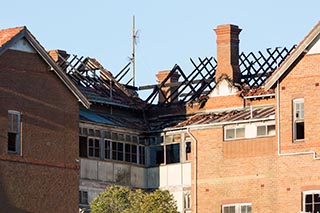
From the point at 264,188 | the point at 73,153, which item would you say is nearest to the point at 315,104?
the point at 264,188

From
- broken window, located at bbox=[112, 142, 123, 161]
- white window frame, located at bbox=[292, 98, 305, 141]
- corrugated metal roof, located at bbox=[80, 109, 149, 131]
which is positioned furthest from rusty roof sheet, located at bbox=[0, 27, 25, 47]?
broken window, located at bbox=[112, 142, 123, 161]

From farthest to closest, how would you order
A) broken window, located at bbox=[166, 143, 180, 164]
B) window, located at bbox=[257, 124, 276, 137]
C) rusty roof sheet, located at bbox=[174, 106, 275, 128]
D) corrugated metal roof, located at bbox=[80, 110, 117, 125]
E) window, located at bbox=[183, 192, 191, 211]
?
broken window, located at bbox=[166, 143, 180, 164]
window, located at bbox=[183, 192, 191, 211]
corrugated metal roof, located at bbox=[80, 110, 117, 125]
rusty roof sheet, located at bbox=[174, 106, 275, 128]
window, located at bbox=[257, 124, 276, 137]

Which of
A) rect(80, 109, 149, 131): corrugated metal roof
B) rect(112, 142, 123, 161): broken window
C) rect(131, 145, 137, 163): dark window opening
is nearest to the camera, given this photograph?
rect(80, 109, 149, 131): corrugated metal roof

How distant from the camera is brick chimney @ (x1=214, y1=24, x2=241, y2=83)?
7925 cm

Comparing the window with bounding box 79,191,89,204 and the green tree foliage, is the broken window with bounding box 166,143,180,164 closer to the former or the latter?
the window with bounding box 79,191,89,204

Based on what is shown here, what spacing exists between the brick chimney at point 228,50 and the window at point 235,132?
738cm

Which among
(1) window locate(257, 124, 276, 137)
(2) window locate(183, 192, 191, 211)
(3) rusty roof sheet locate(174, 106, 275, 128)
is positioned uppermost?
(3) rusty roof sheet locate(174, 106, 275, 128)

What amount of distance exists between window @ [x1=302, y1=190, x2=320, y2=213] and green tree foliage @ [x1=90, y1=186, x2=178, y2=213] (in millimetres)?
5849

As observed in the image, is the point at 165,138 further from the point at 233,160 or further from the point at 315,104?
the point at 315,104

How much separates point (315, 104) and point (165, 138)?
43.4 ft

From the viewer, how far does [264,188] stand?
2766 inches

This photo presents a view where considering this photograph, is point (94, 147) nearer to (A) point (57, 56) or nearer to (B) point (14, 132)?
(A) point (57, 56)

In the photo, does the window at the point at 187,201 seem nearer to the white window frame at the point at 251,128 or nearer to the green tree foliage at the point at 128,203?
the white window frame at the point at 251,128

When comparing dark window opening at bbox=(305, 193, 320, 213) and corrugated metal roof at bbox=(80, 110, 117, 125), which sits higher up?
corrugated metal roof at bbox=(80, 110, 117, 125)
